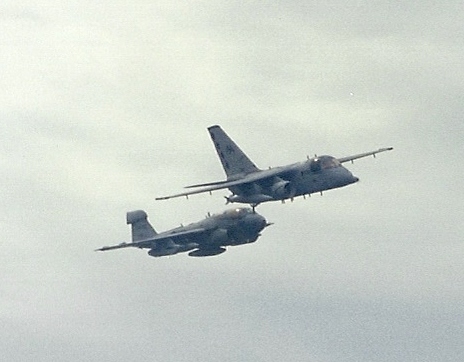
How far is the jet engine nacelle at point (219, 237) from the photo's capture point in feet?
630

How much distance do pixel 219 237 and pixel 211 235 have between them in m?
1.35

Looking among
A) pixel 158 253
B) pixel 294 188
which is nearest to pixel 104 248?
pixel 158 253

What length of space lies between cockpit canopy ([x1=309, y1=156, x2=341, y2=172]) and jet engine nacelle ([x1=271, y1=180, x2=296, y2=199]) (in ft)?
11.7

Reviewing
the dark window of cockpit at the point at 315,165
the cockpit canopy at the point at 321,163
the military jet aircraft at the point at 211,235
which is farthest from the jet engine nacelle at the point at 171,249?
the cockpit canopy at the point at 321,163

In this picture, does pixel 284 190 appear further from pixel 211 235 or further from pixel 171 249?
pixel 171 249

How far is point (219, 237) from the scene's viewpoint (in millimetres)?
192375

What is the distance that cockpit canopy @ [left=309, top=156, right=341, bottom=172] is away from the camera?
652 ft

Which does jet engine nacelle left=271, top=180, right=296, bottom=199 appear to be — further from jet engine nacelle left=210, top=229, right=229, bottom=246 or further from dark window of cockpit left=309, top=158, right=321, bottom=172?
jet engine nacelle left=210, top=229, right=229, bottom=246

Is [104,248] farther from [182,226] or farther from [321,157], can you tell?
[321,157]

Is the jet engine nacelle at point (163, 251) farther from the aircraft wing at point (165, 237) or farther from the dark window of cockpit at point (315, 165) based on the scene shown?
the dark window of cockpit at point (315, 165)

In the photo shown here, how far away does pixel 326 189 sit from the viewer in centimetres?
19838

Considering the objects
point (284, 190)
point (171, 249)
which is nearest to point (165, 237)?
point (171, 249)

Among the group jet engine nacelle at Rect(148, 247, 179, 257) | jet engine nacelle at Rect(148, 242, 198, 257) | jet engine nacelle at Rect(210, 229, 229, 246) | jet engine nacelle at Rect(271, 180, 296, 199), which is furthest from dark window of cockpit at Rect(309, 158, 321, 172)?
jet engine nacelle at Rect(148, 247, 179, 257)

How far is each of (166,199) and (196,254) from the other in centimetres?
837
